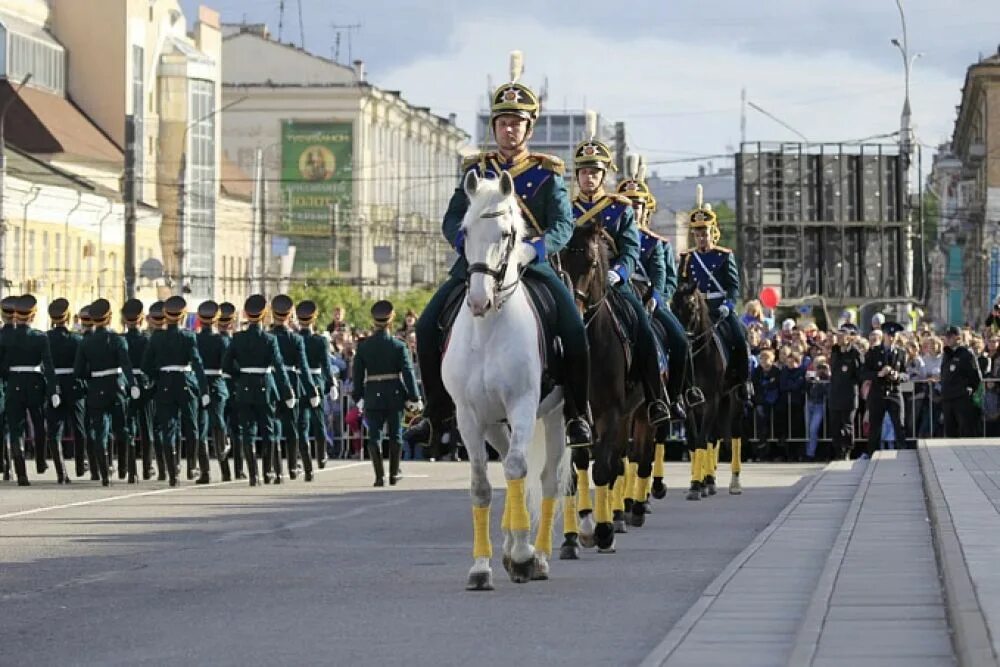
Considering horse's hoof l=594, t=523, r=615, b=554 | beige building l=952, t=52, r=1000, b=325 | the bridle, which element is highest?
beige building l=952, t=52, r=1000, b=325

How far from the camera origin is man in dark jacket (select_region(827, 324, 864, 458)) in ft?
116

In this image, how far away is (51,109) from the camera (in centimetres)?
8444

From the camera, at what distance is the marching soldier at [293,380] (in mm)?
28844

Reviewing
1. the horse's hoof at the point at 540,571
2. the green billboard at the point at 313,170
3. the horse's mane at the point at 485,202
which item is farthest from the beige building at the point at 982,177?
the horse's mane at the point at 485,202

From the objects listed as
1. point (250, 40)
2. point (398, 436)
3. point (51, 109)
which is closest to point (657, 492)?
Answer: point (398, 436)

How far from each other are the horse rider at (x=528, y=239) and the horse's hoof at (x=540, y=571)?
2.48 ft

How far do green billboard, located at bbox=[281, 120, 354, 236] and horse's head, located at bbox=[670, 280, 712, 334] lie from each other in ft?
306

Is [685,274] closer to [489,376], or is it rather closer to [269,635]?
[489,376]

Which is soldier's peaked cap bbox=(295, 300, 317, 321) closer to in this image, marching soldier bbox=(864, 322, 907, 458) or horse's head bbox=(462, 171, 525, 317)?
marching soldier bbox=(864, 322, 907, 458)

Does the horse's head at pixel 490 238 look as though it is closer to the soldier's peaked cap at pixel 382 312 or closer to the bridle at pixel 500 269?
the bridle at pixel 500 269

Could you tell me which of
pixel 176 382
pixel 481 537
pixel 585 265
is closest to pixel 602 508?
pixel 585 265

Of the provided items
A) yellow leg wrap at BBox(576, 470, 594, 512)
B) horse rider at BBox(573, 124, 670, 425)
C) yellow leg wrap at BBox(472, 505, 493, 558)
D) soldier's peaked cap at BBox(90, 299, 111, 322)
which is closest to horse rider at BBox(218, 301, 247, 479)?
soldier's peaked cap at BBox(90, 299, 111, 322)

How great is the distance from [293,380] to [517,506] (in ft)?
49.4

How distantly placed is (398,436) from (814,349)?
1266 centimetres
